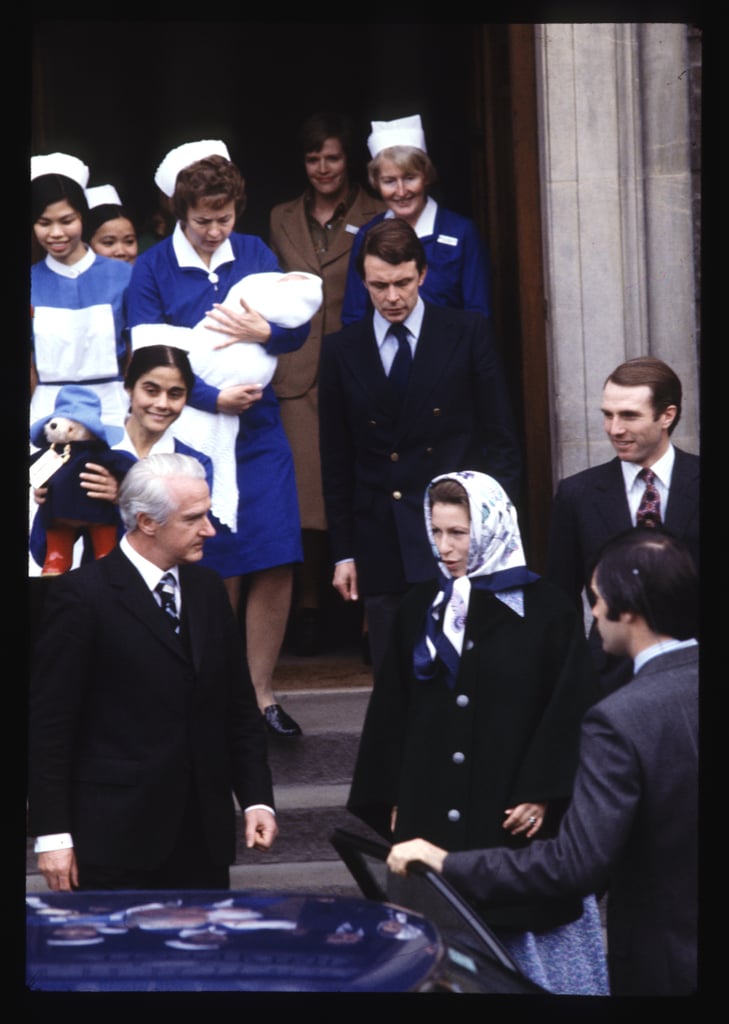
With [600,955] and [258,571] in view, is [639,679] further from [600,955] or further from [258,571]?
[258,571]

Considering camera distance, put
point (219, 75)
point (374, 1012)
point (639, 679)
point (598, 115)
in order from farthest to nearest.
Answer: point (219, 75), point (598, 115), point (639, 679), point (374, 1012)

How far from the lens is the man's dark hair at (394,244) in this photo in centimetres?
655

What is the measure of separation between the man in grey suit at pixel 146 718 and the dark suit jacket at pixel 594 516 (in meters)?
1.21

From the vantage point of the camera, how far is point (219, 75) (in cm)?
1010

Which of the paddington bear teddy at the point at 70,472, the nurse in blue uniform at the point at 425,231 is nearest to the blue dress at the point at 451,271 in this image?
the nurse in blue uniform at the point at 425,231

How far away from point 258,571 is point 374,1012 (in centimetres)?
435

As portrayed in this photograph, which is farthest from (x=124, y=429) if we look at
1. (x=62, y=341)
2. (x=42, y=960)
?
(x=42, y=960)

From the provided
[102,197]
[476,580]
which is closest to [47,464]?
[102,197]

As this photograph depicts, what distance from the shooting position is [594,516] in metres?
5.87

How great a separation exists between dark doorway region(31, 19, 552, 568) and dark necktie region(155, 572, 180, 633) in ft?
11.1

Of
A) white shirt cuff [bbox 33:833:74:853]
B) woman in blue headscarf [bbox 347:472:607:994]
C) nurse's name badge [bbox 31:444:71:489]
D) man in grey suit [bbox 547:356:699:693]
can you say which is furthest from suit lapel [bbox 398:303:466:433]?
white shirt cuff [bbox 33:833:74:853]

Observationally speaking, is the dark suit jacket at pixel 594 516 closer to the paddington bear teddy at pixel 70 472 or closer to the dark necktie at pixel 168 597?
the dark necktie at pixel 168 597

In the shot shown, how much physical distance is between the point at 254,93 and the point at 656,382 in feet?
16.0

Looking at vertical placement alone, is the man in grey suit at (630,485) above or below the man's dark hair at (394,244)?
below
